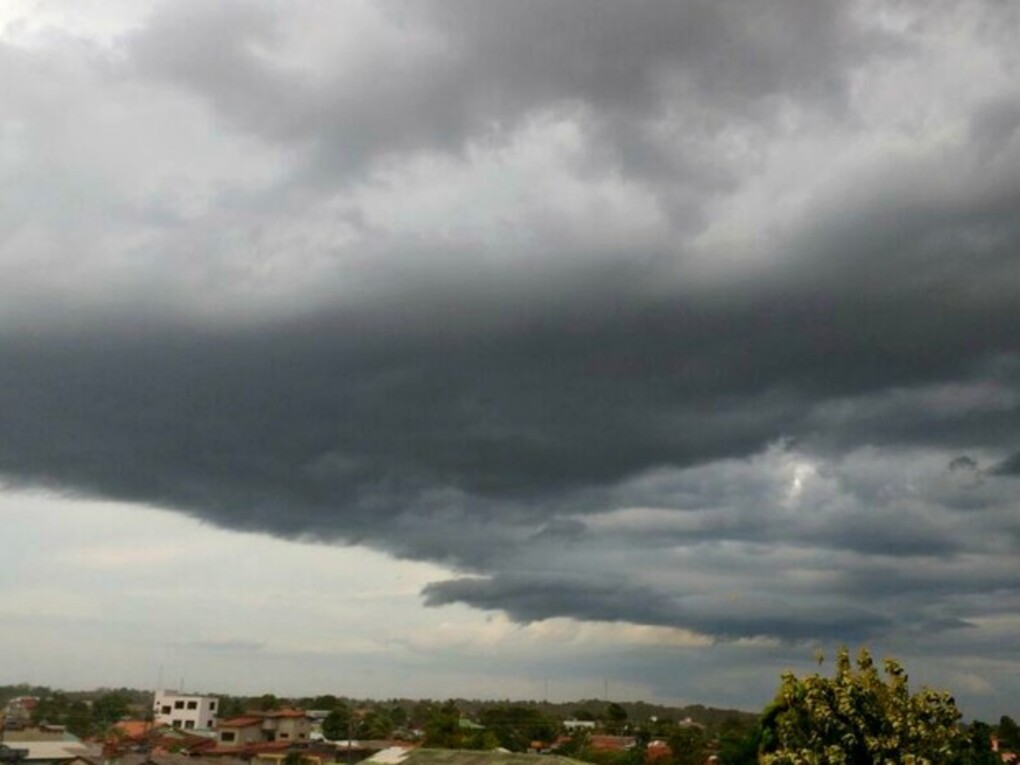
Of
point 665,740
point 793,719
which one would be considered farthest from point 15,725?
point 793,719

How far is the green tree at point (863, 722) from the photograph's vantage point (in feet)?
106

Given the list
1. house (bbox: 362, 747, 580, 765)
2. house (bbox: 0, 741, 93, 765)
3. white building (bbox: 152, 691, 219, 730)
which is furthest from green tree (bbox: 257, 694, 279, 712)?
house (bbox: 362, 747, 580, 765)

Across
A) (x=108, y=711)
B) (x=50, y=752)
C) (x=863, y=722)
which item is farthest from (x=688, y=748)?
(x=108, y=711)

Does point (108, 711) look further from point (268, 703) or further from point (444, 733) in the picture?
point (444, 733)

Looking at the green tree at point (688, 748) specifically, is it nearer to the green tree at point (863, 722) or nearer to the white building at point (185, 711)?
the green tree at point (863, 722)

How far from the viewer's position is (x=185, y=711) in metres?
186

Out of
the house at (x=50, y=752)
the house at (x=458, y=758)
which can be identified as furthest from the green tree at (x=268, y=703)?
the house at (x=458, y=758)

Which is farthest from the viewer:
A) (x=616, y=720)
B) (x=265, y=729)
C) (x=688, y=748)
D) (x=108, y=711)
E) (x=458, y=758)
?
(x=108, y=711)

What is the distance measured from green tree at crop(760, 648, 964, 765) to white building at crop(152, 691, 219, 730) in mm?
171750

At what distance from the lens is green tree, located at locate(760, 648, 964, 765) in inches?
1268

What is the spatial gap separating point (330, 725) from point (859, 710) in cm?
13961

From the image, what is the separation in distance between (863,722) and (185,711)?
176m

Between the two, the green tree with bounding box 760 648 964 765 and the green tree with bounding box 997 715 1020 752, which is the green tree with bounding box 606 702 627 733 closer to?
the green tree with bounding box 997 715 1020 752

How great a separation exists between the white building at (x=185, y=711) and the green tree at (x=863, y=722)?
171750 mm
